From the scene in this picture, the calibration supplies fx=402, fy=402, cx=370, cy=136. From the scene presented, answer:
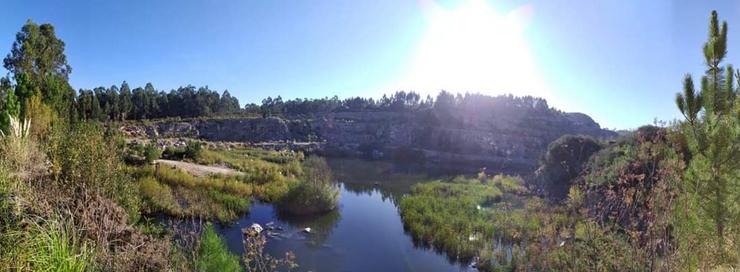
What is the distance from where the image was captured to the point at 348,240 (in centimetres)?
1208

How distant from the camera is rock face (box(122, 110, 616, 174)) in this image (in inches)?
1938

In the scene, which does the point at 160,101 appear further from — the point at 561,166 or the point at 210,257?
the point at 210,257

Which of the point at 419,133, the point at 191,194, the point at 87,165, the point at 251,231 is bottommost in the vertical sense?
the point at 191,194

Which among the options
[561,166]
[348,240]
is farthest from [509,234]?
[561,166]

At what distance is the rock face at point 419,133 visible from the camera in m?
49.2

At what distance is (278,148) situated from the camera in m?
44.0

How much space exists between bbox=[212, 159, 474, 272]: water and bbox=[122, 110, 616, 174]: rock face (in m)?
30.0

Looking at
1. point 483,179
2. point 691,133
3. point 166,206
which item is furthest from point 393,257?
point 483,179

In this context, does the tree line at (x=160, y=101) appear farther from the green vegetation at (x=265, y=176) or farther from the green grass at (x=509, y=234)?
the green grass at (x=509, y=234)

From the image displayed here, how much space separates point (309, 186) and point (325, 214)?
3.91 feet

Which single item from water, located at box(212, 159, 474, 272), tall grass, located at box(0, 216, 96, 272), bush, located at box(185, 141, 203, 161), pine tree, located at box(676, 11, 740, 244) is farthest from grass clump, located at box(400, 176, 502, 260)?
bush, located at box(185, 141, 203, 161)

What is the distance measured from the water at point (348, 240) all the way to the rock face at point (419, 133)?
98.5 ft

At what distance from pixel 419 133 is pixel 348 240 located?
53.8 m

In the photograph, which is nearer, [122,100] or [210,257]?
[210,257]
